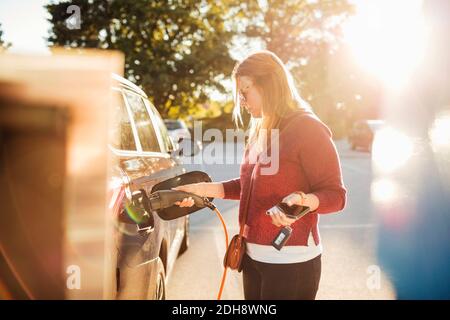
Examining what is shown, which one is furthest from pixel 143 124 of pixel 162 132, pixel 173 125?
pixel 173 125

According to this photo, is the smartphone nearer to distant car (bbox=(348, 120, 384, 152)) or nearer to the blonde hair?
the blonde hair

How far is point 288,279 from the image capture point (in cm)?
225

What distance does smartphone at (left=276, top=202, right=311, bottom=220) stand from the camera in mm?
2016

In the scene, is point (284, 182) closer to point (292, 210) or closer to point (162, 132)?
point (292, 210)

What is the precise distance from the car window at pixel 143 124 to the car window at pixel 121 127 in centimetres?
24

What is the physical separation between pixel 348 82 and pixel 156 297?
41.3 metres

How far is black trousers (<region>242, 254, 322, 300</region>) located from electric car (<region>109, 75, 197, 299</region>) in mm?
590

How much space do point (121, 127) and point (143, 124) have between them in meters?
0.83

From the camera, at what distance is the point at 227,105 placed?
140 feet

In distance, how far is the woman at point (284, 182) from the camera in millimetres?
2148

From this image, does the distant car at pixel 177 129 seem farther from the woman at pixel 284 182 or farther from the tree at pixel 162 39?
the woman at pixel 284 182

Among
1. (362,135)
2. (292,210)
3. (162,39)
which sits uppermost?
(292,210)

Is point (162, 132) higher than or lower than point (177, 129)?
higher

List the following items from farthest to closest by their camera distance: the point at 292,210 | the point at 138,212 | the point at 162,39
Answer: the point at 162,39 < the point at 138,212 < the point at 292,210
